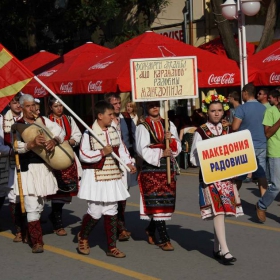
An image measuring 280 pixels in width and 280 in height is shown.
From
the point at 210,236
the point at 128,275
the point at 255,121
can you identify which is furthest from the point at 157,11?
the point at 128,275

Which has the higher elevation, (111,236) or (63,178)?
(63,178)

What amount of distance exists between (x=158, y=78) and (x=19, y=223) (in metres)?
2.69

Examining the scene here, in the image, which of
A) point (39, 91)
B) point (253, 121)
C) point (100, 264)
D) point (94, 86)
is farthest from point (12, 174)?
point (39, 91)

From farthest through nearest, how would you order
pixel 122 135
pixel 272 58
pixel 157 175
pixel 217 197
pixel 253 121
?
1. pixel 272 58
2. pixel 253 121
3. pixel 122 135
4. pixel 157 175
5. pixel 217 197

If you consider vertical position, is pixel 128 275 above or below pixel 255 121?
below

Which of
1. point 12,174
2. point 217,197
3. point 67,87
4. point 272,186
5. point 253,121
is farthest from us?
point 67,87

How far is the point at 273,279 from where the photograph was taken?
7684mm

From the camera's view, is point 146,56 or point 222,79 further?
point 222,79

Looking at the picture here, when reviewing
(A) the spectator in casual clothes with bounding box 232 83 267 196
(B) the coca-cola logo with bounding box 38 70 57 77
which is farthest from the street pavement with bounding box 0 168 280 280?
(B) the coca-cola logo with bounding box 38 70 57 77

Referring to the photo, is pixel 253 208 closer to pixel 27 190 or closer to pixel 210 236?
pixel 210 236

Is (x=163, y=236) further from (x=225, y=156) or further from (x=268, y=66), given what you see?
(x=268, y=66)

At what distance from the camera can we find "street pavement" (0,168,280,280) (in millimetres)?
8117

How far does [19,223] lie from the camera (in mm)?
10383

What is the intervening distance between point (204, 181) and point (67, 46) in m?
26.1
